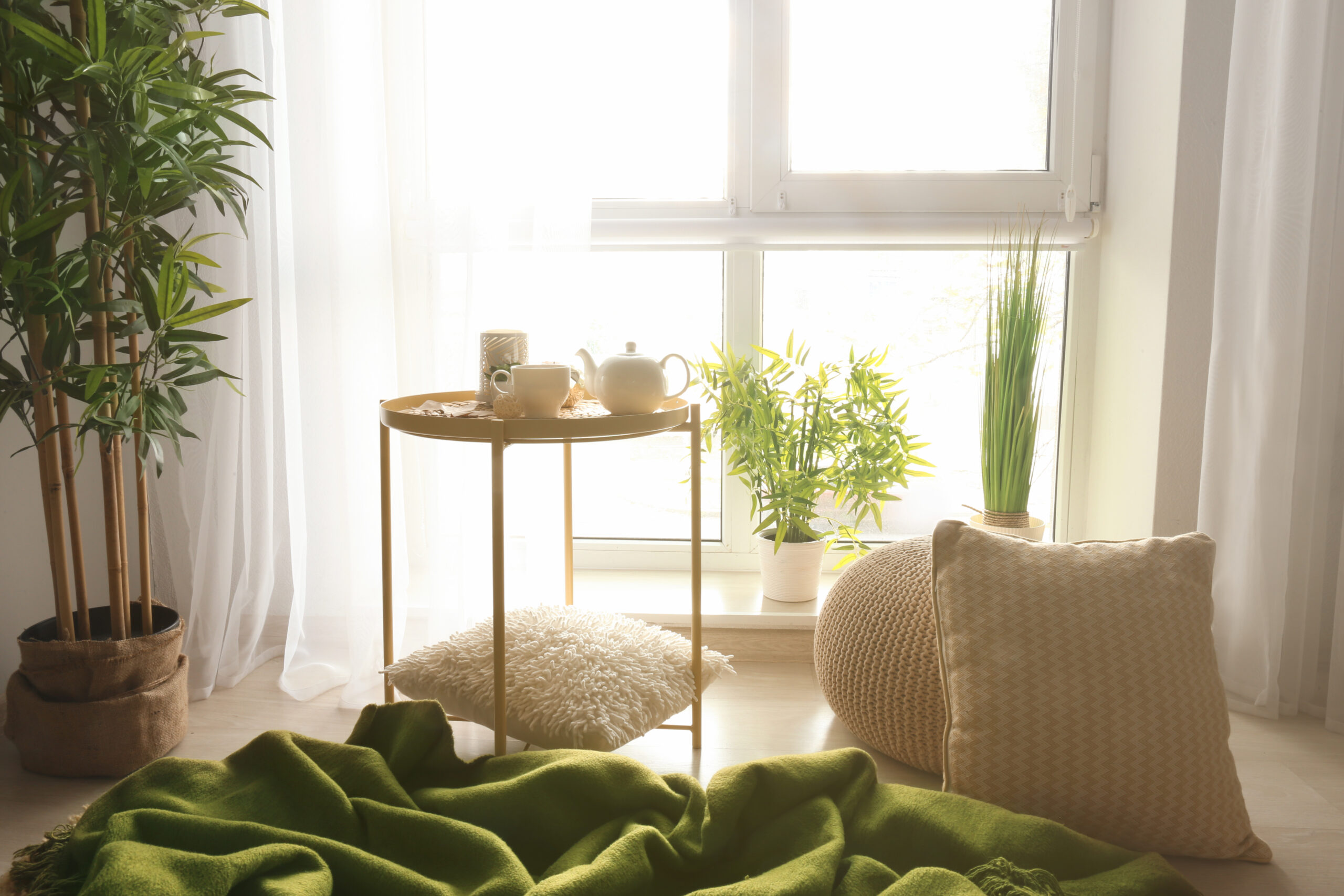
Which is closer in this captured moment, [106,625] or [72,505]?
[72,505]

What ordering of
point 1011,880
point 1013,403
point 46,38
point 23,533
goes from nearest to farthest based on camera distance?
point 1011,880 → point 46,38 → point 23,533 → point 1013,403

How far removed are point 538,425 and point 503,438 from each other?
6cm

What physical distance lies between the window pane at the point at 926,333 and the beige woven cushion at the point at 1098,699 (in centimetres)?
105

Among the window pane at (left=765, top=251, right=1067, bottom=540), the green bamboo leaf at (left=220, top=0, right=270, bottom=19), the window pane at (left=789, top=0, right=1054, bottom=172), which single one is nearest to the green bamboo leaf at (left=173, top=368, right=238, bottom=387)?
the green bamboo leaf at (left=220, top=0, right=270, bottom=19)

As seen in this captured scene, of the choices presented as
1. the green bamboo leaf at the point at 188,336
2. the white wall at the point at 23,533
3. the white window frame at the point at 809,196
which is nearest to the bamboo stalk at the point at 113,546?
the green bamboo leaf at the point at 188,336

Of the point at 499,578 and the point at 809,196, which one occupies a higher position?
the point at 809,196

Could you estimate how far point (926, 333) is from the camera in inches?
96.3

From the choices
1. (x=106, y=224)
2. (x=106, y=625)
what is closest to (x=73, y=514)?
(x=106, y=625)

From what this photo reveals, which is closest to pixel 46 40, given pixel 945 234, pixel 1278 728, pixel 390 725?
pixel 390 725

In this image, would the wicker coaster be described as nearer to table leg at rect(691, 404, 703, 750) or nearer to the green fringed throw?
table leg at rect(691, 404, 703, 750)

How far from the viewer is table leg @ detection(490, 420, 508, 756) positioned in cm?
146

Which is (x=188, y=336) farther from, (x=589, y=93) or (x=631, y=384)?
(x=589, y=93)

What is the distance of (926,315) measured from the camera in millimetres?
2438

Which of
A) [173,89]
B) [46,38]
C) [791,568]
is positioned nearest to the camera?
[46,38]
